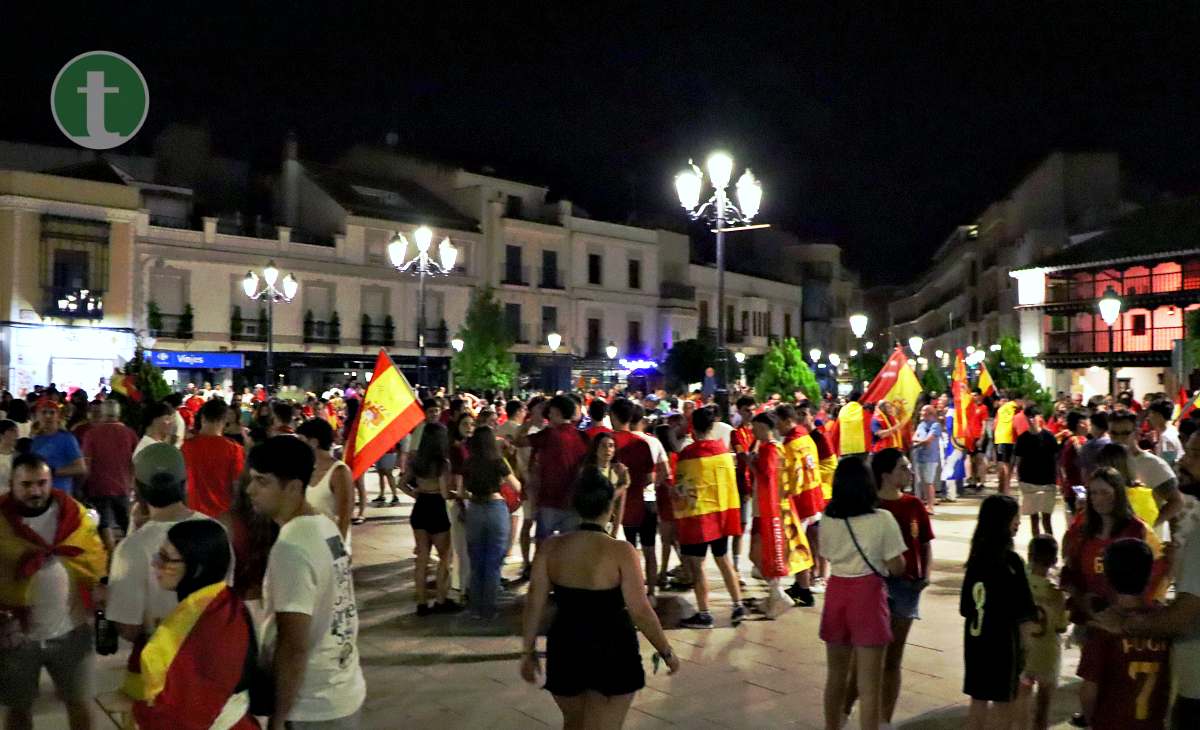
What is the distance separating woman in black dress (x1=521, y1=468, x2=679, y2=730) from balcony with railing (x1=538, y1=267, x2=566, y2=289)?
1611 inches

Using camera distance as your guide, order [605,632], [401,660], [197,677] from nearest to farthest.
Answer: [197,677]
[605,632]
[401,660]

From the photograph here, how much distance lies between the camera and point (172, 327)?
34188 millimetres

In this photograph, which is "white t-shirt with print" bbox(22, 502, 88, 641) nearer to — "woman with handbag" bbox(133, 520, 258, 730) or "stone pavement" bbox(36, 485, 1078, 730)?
"stone pavement" bbox(36, 485, 1078, 730)

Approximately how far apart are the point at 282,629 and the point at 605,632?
134 centimetres

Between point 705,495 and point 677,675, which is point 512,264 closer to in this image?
point 705,495

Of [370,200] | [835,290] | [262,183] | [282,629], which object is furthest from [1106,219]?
[282,629]

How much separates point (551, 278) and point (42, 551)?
135 ft

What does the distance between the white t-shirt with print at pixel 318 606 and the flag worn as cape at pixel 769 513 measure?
5.20 meters

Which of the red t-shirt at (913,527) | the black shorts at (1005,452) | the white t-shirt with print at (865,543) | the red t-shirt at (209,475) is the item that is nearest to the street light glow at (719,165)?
the black shorts at (1005,452)

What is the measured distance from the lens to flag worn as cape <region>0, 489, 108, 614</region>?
14.8 ft

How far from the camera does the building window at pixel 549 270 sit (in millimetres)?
45250

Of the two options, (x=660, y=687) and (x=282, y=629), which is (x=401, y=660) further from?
(x=282, y=629)

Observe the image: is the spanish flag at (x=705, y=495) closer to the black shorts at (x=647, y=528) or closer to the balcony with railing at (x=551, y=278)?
the black shorts at (x=647, y=528)

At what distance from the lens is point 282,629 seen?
3293mm
